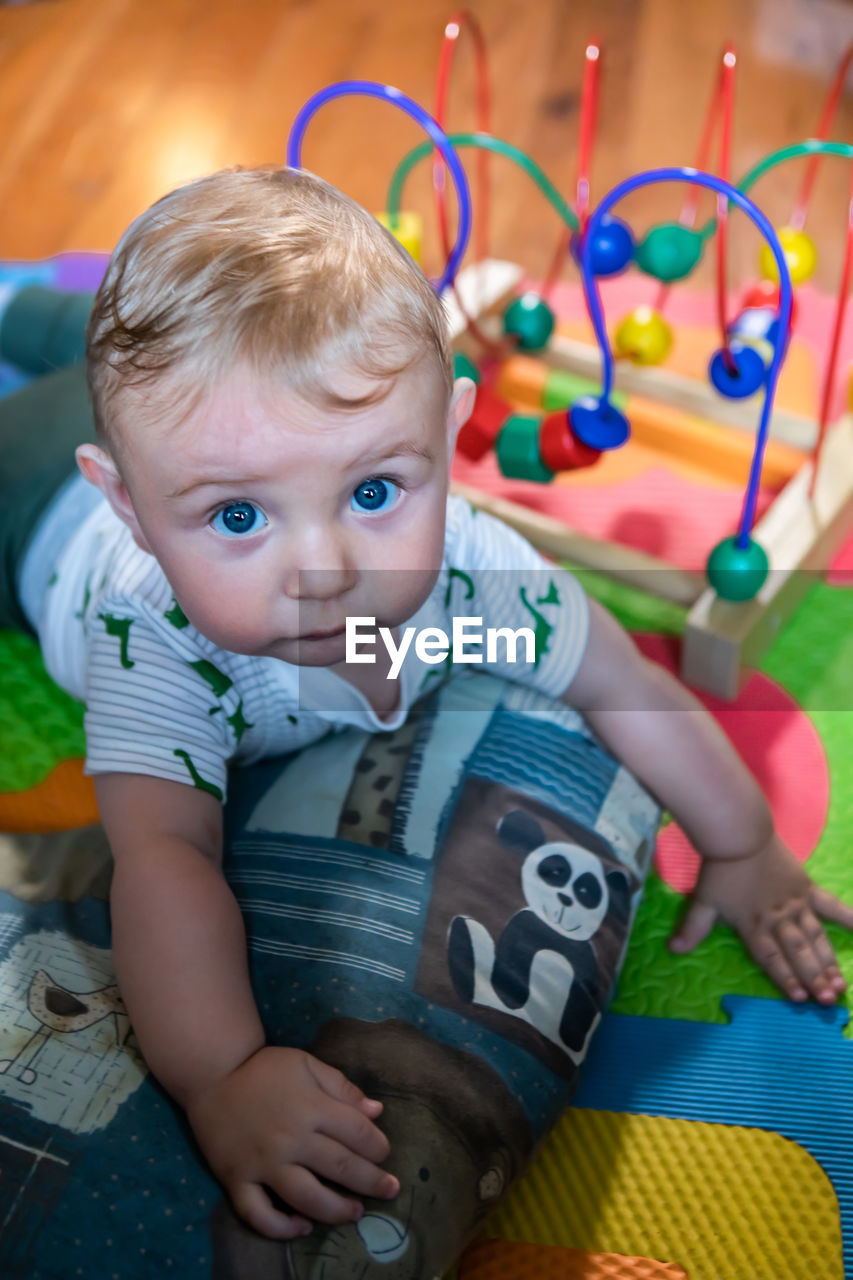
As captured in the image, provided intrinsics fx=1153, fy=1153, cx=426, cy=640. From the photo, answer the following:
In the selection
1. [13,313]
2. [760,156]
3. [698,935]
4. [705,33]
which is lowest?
[698,935]

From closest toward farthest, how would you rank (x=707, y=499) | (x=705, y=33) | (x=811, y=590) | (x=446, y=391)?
1. (x=446, y=391)
2. (x=811, y=590)
3. (x=707, y=499)
4. (x=705, y=33)

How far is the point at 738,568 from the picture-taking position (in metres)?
0.88

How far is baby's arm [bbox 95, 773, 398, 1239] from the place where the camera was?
0.54 meters

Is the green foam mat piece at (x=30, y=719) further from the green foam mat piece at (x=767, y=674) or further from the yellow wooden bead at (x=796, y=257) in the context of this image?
the yellow wooden bead at (x=796, y=257)

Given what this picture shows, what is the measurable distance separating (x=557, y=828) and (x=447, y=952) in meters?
0.12

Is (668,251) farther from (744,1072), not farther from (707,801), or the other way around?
(744,1072)

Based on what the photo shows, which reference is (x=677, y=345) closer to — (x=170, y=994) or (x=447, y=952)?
(x=447, y=952)

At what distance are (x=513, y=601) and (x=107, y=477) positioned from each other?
0.92 ft

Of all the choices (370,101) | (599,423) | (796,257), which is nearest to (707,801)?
(599,423)

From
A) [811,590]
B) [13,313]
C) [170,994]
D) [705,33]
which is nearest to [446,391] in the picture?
[170,994]

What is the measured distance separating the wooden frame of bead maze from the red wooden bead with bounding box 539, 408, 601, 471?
0.29 ft

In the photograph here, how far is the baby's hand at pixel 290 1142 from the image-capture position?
53cm

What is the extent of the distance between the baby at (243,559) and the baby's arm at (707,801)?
3cm

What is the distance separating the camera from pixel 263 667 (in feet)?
2.29
